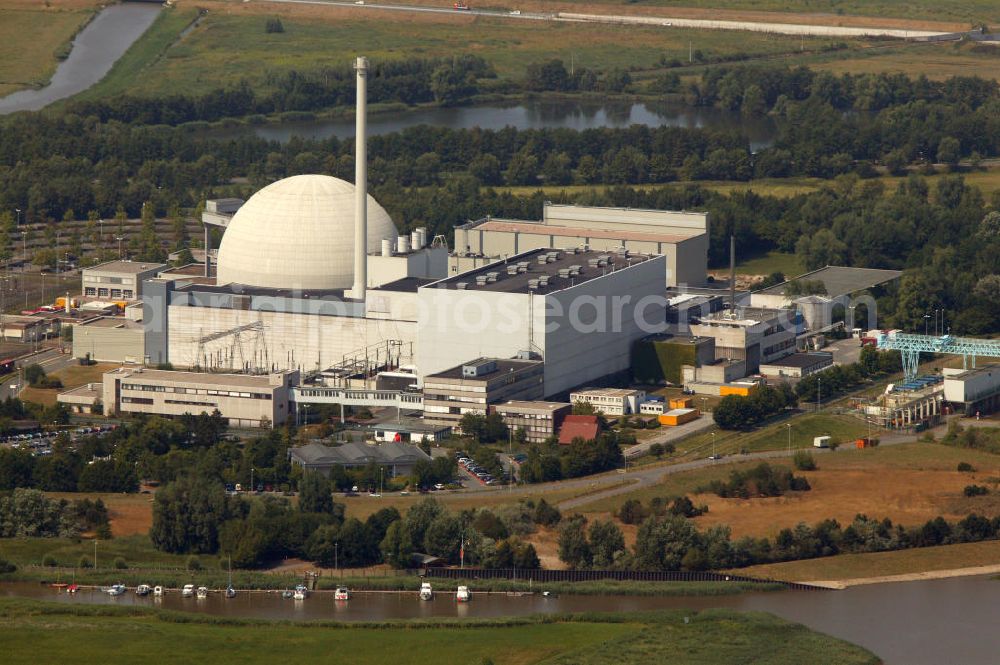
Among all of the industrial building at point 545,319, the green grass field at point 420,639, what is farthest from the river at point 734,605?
the industrial building at point 545,319

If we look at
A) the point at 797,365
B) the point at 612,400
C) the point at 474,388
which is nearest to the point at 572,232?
the point at 797,365

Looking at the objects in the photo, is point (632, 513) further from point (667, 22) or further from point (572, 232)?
point (667, 22)

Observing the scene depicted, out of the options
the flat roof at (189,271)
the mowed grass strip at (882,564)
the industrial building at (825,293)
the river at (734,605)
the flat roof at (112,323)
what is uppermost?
the flat roof at (189,271)

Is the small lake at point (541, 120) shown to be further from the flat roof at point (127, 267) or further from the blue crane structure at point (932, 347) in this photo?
the blue crane structure at point (932, 347)

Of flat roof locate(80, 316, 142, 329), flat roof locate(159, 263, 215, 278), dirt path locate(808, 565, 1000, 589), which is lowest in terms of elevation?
dirt path locate(808, 565, 1000, 589)

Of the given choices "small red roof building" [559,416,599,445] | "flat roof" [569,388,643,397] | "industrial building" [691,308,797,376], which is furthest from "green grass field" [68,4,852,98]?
"small red roof building" [559,416,599,445]

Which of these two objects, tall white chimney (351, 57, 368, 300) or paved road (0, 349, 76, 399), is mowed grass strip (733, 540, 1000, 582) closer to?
tall white chimney (351, 57, 368, 300)

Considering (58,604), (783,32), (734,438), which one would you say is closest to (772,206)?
(734,438)
